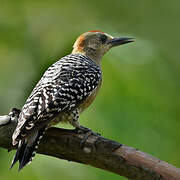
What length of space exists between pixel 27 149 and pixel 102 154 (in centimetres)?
59

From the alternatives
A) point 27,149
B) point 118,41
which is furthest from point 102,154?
point 118,41

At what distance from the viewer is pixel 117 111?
12.4 feet

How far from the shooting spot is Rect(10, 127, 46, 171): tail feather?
369 centimetres

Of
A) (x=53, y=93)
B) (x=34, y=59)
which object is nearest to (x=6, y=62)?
(x=34, y=59)

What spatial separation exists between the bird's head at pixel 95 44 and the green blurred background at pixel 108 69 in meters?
0.22

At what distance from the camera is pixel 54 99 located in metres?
4.11

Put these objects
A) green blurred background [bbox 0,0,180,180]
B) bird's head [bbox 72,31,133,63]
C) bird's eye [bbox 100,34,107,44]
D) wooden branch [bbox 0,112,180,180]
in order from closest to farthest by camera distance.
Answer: wooden branch [bbox 0,112,180,180] < green blurred background [bbox 0,0,180,180] < bird's head [bbox 72,31,133,63] < bird's eye [bbox 100,34,107,44]

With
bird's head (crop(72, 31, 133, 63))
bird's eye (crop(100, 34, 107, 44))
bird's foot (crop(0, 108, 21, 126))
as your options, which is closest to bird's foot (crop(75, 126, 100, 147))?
bird's foot (crop(0, 108, 21, 126))

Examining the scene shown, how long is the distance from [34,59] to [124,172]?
5.11 ft

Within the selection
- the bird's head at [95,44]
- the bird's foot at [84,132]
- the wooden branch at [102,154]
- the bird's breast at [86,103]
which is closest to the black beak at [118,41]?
the bird's head at [95,44]

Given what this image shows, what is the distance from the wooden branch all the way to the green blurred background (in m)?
0.13

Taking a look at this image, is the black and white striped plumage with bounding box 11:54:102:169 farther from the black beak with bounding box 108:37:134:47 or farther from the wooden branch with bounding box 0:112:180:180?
the black beak with bounding box 108:37:134:47

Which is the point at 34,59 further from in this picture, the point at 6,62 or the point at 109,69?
the point at 109,69

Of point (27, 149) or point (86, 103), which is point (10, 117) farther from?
point (86, 103)
